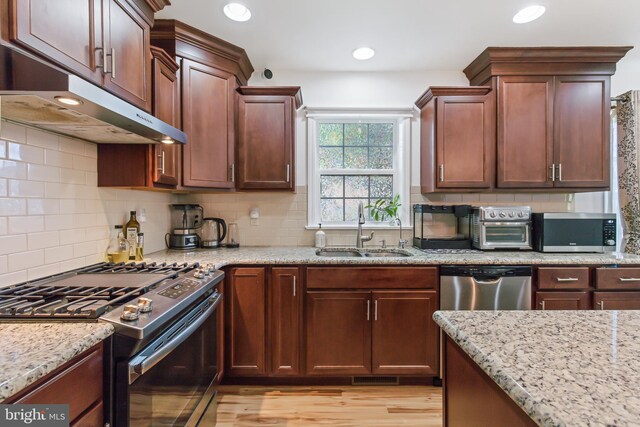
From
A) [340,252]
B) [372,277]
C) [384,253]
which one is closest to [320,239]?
[340,252]

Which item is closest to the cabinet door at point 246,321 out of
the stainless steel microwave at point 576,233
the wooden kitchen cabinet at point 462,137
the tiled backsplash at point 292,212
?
the tiled backsplash at point 292,212

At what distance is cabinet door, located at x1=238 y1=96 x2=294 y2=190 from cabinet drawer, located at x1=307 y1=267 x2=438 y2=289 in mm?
822

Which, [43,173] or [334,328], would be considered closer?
[43,173]

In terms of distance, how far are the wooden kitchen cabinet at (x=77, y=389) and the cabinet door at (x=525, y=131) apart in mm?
2785

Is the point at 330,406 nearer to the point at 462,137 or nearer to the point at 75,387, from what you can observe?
the point at 75,387

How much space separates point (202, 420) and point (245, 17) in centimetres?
241

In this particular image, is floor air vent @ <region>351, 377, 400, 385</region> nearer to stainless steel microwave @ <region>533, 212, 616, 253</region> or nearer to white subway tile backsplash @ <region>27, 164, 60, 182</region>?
stainless steel microwave @ <region>533, 212, 616, 253</region>

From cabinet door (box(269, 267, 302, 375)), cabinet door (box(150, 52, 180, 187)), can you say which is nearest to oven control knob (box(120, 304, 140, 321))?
cabinet door (box(150, 52, 180, 187))

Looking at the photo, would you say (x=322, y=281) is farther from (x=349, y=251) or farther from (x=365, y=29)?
(x=365, y=29)

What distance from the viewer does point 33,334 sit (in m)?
0.93

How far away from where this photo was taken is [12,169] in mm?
1395

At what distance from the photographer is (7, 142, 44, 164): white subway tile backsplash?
139 centimetres

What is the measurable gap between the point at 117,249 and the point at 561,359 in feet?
7.30

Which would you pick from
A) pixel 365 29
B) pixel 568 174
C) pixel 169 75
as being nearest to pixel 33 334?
pixel 169 75
